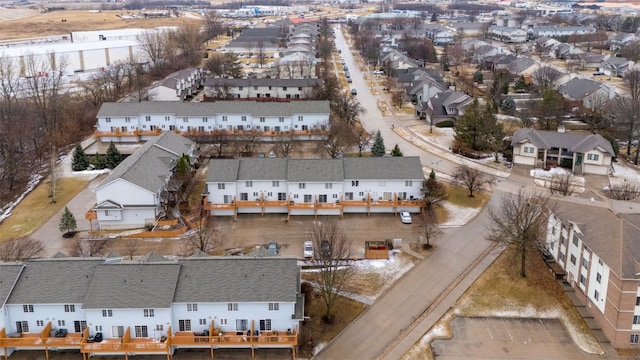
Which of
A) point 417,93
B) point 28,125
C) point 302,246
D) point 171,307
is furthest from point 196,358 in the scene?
point 417,93

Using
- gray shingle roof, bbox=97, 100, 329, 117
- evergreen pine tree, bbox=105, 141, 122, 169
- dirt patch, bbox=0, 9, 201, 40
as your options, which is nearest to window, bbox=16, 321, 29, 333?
evergreen pine tree, bbox=105, 141, 122, 169

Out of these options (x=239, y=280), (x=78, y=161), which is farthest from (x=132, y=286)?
(x=78, y=161)

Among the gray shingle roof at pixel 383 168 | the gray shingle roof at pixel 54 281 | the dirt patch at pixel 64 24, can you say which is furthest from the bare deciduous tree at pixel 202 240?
the dirt patch at pixel 64 24

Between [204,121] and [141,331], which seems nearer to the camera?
[141,331]

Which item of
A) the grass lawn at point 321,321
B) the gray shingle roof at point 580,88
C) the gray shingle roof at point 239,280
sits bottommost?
the grass lawn at point 321,321

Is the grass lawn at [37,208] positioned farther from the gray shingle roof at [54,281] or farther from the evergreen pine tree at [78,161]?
the gray shingle roof at [54,281]

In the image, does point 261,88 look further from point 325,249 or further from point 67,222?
point 325,249

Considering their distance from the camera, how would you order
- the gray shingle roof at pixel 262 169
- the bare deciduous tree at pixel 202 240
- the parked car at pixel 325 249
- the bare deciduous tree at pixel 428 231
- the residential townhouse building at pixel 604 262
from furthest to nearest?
the gray shingle roof at pixel 262 169, the bare deciduous tree at pixel 428 231, the bare deciduous tree at pixel 202 240, the parked car at pixel 325 249, the residential townhouse building at pixel 604 262
